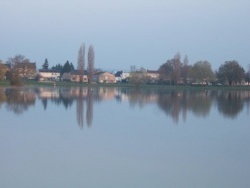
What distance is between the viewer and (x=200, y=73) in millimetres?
70688

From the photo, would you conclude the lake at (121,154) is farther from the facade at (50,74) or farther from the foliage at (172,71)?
the facade at (50,74)

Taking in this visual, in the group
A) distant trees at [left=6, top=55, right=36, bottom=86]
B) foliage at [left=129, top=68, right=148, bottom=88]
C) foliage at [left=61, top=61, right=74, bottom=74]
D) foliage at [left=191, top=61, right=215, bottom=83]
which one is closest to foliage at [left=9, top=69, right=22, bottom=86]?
distant trees at [left=6, top=55, right=36, bottom=86]

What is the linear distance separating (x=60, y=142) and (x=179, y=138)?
350 centimetres

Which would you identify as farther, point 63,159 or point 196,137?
point 196,137

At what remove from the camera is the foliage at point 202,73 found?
232 ft

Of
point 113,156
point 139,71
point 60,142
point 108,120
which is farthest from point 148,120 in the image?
point 139,71

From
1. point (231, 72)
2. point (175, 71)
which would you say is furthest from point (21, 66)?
point (231, 72)

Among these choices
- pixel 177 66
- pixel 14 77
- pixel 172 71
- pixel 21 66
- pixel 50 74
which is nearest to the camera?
pixel 14 77

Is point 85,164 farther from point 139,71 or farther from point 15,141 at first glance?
point 139,71

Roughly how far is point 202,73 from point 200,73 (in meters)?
0.32

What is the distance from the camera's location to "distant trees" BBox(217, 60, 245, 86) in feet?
228

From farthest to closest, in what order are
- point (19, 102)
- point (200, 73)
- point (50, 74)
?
point (50, 74), point (200, 73), point (19, 102)

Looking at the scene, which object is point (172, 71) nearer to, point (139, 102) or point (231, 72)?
point (231, 72)

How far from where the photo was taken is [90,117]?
61.4ft
